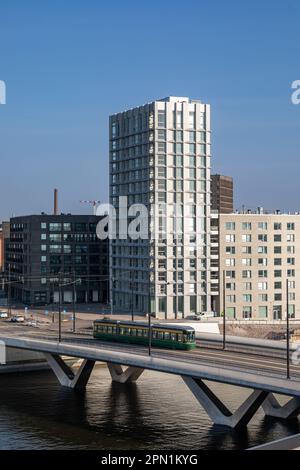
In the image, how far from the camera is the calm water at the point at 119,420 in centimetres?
5378

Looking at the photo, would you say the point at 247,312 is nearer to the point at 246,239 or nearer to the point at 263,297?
the point at 263,297

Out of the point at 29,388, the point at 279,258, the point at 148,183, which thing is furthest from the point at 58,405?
the point at 279,258

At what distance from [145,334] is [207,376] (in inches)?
762

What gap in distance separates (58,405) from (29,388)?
31.4 feet

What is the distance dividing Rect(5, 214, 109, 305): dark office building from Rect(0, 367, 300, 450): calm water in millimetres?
61168

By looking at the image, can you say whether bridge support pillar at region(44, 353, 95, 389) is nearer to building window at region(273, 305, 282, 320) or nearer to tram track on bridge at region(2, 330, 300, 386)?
tram track on bridge at region(2, 330, 300, 386)

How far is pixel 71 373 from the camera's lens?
77.1 metres

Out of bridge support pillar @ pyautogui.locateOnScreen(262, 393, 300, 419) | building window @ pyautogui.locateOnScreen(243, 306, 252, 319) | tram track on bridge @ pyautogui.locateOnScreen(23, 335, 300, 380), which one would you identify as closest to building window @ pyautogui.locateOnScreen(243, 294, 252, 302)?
building window @ pyautogui.locateOnScreen(243, 306, 252, 319)

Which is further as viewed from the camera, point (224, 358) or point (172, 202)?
point (172, 202)

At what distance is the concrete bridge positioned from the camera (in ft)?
175

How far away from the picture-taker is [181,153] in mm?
116312

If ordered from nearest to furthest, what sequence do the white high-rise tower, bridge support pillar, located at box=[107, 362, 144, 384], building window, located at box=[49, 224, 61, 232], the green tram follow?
the green tram < bridge support pillar, located at box=[107, 362, 144, 384] < the white high-rise tower < building window, located at box=[49, 224, 61, 232]

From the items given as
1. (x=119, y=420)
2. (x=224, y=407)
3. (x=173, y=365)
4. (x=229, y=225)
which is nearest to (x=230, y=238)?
(x=229, y=225)

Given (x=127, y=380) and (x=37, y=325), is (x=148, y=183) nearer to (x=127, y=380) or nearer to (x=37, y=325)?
(x=37, y=325)
